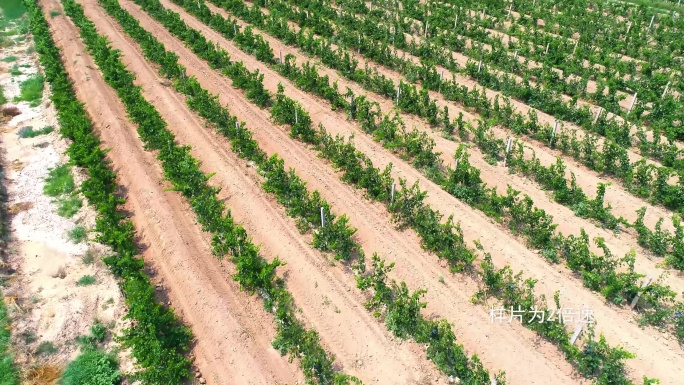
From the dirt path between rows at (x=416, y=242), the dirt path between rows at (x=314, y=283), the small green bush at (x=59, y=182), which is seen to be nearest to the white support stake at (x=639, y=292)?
the dirt path between rows at (x=416, y=242)

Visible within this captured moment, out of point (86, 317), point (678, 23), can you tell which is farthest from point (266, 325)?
point (678, 23)

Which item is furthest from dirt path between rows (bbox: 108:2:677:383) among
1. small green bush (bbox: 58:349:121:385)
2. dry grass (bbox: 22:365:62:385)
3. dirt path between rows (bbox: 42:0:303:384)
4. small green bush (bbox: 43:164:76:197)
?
dry grass (bbox: 22:365:62:385)

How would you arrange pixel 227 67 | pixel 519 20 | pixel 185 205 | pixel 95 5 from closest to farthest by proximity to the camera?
pixel 185 205, pixel 227 67, pixel 519 20, pixel 95 5

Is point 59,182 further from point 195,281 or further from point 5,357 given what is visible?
point 195,281

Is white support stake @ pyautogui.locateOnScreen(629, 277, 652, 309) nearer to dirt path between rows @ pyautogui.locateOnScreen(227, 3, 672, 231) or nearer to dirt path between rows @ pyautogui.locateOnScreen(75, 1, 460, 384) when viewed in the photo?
dirt path between rows @ pyautogui.locateOnScreen(227, 3, 672, 231)

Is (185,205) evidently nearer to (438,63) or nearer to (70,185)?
(70,185)
